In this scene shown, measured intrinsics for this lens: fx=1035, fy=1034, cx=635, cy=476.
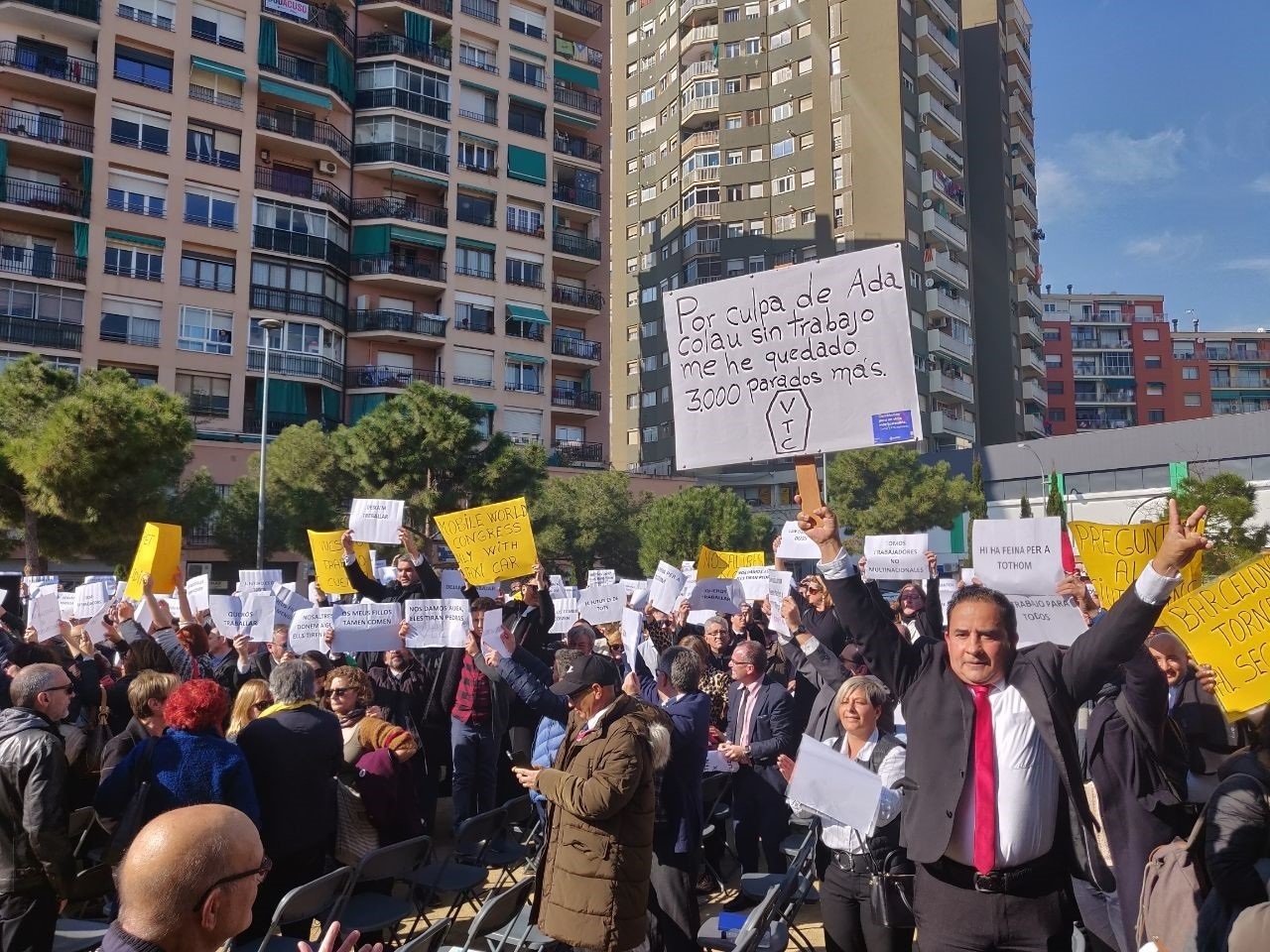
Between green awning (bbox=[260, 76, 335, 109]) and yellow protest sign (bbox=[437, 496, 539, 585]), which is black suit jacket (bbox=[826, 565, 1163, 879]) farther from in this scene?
green awning (bbox=[260, 76, 335, 109])

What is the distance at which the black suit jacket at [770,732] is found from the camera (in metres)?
6.51

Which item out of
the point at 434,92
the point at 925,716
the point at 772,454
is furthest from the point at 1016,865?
the point at 434,92

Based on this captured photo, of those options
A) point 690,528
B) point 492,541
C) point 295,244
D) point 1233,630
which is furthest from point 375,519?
point 295,244

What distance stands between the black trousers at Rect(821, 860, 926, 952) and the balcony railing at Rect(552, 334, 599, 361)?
156 feet

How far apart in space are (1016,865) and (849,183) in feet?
205

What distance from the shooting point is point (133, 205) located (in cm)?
4075

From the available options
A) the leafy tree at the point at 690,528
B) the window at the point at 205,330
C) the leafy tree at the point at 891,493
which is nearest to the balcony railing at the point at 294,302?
the window at the point at 205,330

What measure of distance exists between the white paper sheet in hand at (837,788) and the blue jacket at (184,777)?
2.50 metres

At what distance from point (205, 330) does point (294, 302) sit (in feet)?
12.4

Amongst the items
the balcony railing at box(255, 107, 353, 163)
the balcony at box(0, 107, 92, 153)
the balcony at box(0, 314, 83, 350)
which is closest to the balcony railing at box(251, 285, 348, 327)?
the balcony railing at box(255, 107, 353, 163)

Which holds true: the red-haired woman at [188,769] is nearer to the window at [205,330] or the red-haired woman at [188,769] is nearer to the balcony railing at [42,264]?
the balcony railing at [42,264]

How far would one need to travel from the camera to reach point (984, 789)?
3322mm

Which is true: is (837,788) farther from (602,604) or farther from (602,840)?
(602,604)

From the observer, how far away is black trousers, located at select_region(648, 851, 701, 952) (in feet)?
16.2
